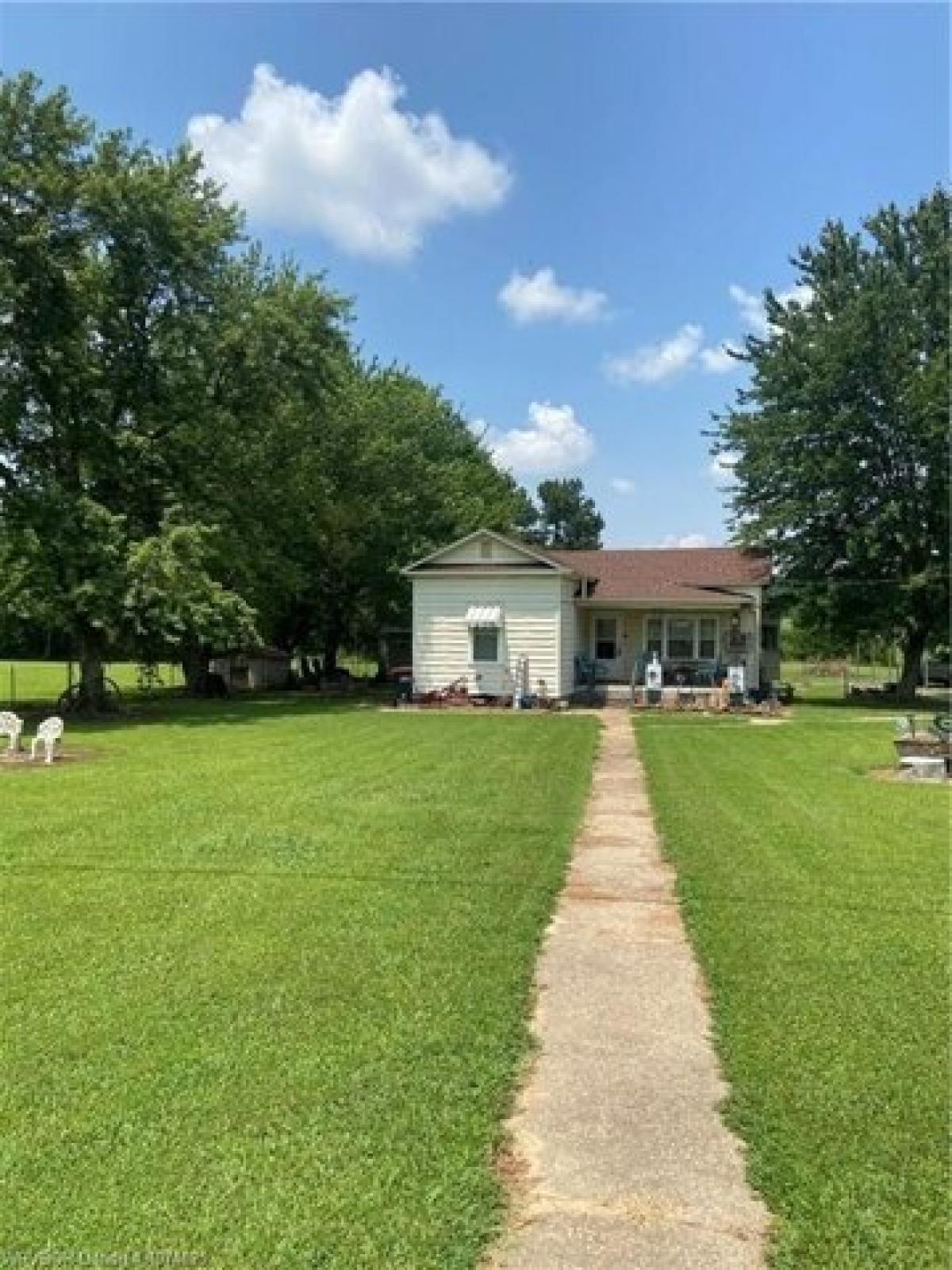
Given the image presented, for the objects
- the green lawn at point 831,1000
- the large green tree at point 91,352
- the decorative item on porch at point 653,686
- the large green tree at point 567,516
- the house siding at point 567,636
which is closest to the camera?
the green lawn at point 831,1000

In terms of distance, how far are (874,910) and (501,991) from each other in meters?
2.97

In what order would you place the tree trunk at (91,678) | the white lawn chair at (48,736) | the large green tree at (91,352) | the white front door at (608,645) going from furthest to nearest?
the white front door at (608,645)
the tree trunk at (91,678)
the large green tree at (91,352)
the white lawn chair at (48,736)

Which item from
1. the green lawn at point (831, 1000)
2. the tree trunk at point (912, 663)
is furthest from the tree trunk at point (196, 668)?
the green lawn at point (831, 1000)

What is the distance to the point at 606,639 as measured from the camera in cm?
3047

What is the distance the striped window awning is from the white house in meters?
0.03

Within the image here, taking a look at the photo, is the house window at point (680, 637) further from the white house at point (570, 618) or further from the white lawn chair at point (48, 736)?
the white lawn chair at point (48, 736)

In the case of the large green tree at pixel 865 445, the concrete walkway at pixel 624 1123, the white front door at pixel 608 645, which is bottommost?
the concrete walkway at pixel 624 1123

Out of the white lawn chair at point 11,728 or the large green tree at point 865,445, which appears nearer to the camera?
the white lawn chair at point 11,728

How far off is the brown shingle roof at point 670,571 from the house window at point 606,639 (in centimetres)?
101

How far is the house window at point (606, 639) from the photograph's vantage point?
99.5 feet

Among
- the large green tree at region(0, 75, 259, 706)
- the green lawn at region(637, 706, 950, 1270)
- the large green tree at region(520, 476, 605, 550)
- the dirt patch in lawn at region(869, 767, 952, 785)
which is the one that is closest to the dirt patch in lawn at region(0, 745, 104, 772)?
the large green tree at region(0, 75, 259, 706)

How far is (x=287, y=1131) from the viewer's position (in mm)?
3701

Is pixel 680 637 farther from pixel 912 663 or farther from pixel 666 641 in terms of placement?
pixel 912 663

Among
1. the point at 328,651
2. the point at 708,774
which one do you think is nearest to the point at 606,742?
the point at 708,774
